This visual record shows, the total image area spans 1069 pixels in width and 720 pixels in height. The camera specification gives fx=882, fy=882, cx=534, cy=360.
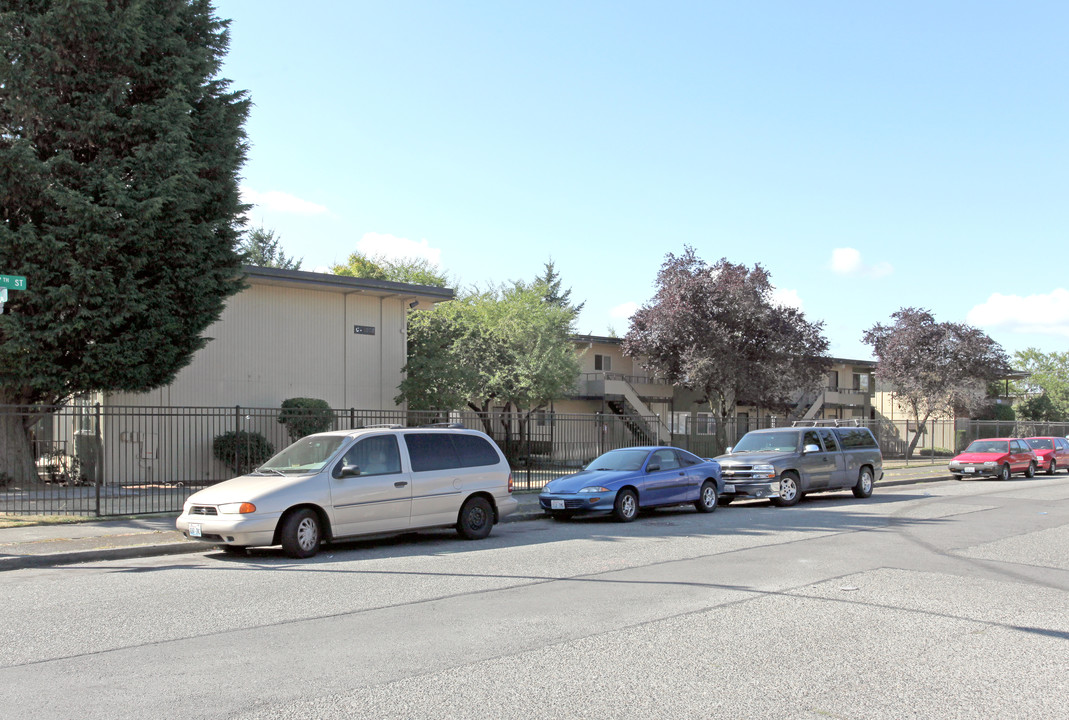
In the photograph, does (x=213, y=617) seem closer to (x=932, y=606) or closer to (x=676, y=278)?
(x=932, y=606)

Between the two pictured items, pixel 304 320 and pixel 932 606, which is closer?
pixel 932 606

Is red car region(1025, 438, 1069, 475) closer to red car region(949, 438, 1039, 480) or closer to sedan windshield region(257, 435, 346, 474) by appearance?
red car region(949, 438, 1039, 480)

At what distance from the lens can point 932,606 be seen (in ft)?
27.4

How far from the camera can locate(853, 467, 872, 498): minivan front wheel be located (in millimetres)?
21281

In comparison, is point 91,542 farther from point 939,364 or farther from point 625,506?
point 939,364

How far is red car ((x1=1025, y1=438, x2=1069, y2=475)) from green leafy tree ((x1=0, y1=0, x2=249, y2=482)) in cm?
2964

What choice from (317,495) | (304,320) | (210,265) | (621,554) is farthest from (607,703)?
(304,320)

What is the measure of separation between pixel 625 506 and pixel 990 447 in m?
20.5

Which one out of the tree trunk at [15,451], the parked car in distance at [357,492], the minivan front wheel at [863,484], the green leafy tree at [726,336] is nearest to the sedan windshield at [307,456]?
the parked car in distance at [357,492]

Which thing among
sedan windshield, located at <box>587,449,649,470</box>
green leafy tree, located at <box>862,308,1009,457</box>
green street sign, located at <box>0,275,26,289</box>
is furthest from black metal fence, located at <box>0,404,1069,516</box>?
green leafy tree, located at <box>862,308,1009,457</box>

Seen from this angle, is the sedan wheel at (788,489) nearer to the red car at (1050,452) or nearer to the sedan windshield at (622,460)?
the sedan windshield at (622,460)

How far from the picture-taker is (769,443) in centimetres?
2019

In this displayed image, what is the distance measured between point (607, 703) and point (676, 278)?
32.3m

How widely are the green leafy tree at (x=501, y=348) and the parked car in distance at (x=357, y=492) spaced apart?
1520 centimetres
